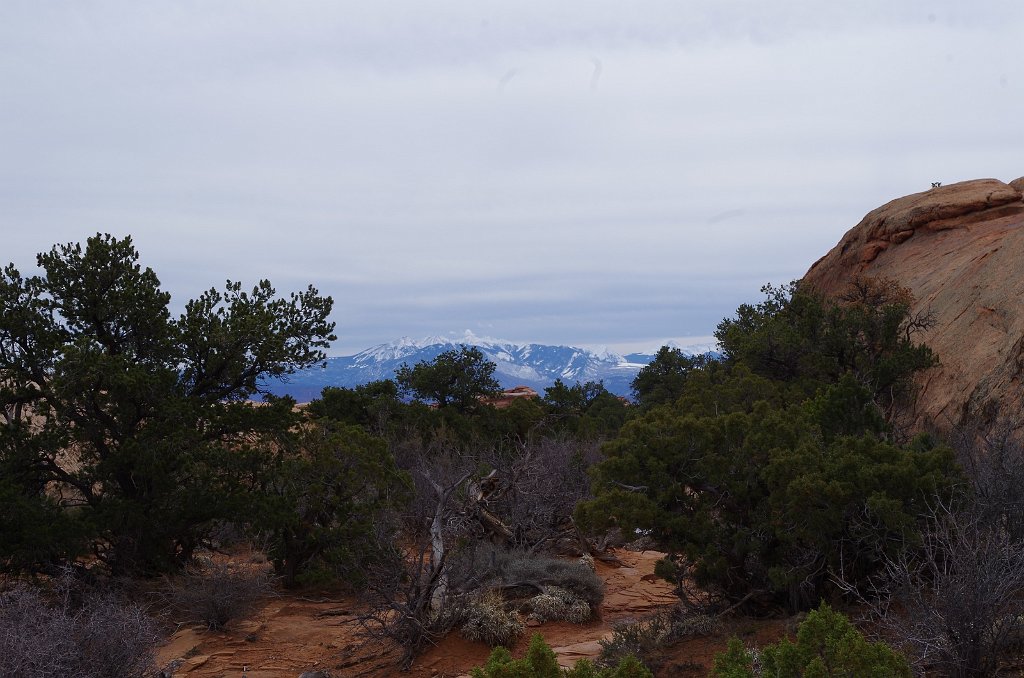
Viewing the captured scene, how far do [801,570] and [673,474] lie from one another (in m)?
1.94

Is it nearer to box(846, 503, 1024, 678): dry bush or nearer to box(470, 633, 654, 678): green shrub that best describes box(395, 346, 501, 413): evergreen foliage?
box(846, 503, 1024, 678): dry bush

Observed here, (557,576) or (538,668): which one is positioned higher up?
(538,668)

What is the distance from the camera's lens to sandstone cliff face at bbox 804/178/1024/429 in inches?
753

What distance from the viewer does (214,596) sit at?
12039 mm

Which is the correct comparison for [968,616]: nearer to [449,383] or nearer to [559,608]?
[559,608]

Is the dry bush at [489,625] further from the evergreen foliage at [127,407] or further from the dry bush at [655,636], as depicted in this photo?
the evergreen foliage at [127,407]

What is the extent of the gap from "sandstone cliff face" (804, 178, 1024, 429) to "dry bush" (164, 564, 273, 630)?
526 inches

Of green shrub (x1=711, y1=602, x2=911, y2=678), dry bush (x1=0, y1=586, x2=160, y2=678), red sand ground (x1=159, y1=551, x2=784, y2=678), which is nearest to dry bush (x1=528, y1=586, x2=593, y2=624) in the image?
red sand ground (x1=159, y1=551, x2=784, y2=678)

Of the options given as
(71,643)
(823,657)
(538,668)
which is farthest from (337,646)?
(823,657)

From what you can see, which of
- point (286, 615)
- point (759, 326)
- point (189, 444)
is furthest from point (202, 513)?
point (759, 326)

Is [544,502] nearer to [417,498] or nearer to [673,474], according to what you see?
[417,498]

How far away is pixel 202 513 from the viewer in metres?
12.9

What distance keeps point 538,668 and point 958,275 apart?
24390 mm

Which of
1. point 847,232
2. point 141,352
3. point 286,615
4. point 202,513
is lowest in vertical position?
point 286,615
